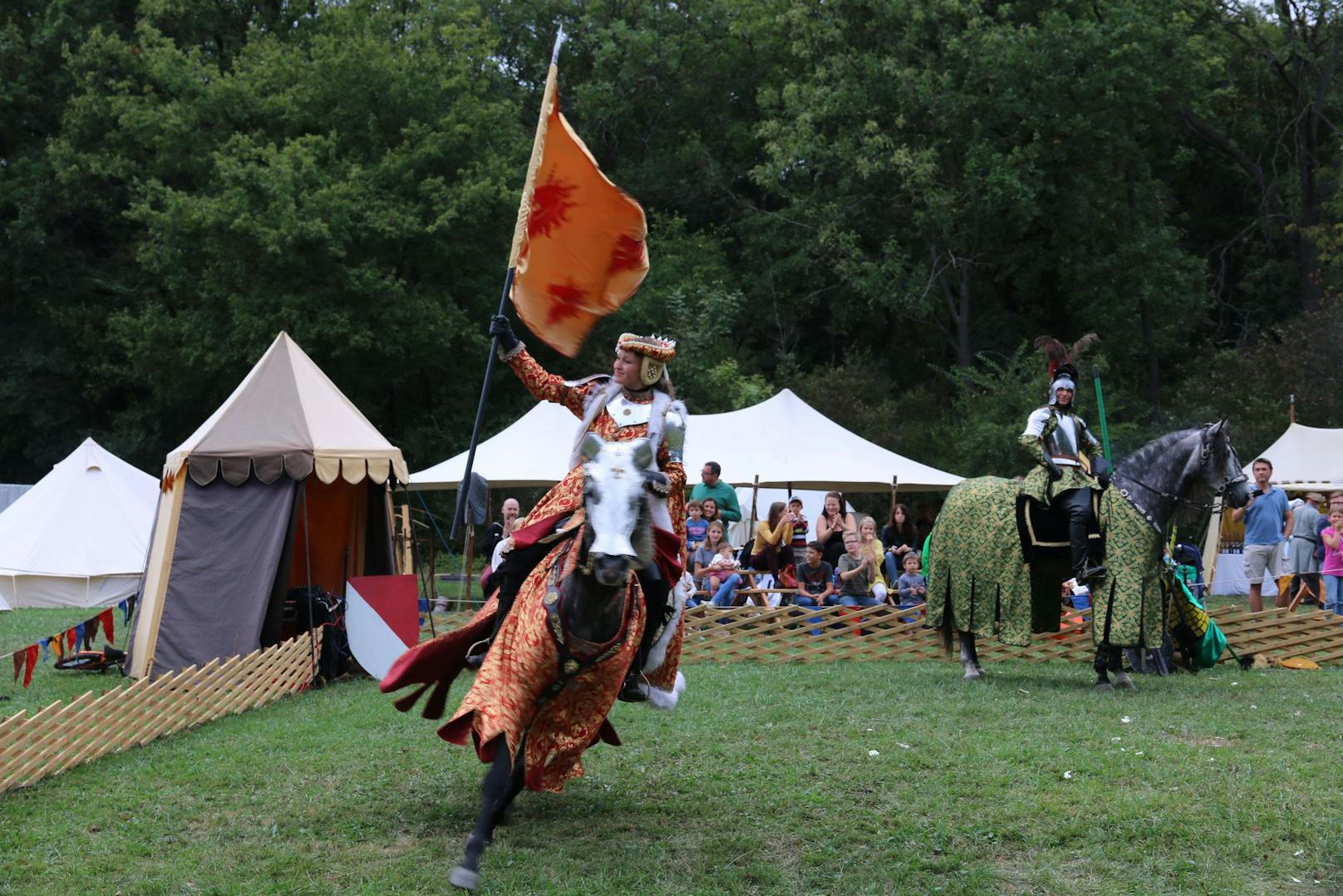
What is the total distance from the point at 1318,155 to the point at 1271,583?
1766cm

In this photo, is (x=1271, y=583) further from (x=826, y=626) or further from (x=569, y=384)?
(x=569, y=384)

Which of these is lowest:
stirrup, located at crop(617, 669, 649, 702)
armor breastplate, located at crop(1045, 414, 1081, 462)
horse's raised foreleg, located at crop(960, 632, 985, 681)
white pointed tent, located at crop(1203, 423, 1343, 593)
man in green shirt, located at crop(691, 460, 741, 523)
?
horse's raised foreleg, located at crop(960, 632, 985, 681)

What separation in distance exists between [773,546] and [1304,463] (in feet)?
33.9

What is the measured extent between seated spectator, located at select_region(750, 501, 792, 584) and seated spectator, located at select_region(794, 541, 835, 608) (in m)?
0.76

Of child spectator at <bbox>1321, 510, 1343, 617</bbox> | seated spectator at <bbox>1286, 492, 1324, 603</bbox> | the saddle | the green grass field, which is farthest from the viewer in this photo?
seated spectator at <bbox>1286, 492, 1324, 603</bbox>

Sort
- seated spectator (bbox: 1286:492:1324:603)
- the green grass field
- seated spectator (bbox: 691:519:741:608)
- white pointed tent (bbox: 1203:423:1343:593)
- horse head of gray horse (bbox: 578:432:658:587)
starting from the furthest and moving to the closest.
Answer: white pointed tent (bbox: 1203:423:1343:593) < seated spectator (bbox: 1286:492:1324:603) < seated spectator (bbox: 691:519:741:608) < the green grass field < horse head of gray horse (bbox: 578:432:658:587)

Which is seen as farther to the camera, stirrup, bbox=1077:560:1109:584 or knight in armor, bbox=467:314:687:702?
stirrup, bbox=1077:560:1109:584

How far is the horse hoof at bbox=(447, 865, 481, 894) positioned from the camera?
5590 millimetres

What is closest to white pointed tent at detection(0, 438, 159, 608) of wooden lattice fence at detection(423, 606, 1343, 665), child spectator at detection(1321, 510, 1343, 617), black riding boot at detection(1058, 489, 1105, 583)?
wooden lattice fence at detection(423, 606, 1343, 665)

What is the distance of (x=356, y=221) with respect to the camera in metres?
31.5

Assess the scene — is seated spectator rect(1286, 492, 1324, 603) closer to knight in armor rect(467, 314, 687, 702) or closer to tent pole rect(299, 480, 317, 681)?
tent pole rect(299, 480, 317, 681)

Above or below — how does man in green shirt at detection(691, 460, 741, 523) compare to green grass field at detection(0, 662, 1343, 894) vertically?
above

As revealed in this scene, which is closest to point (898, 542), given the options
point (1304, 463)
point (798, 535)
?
point (798, 535)

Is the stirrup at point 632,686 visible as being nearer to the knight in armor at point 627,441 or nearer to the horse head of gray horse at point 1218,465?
the knight in armor at point 627,441
